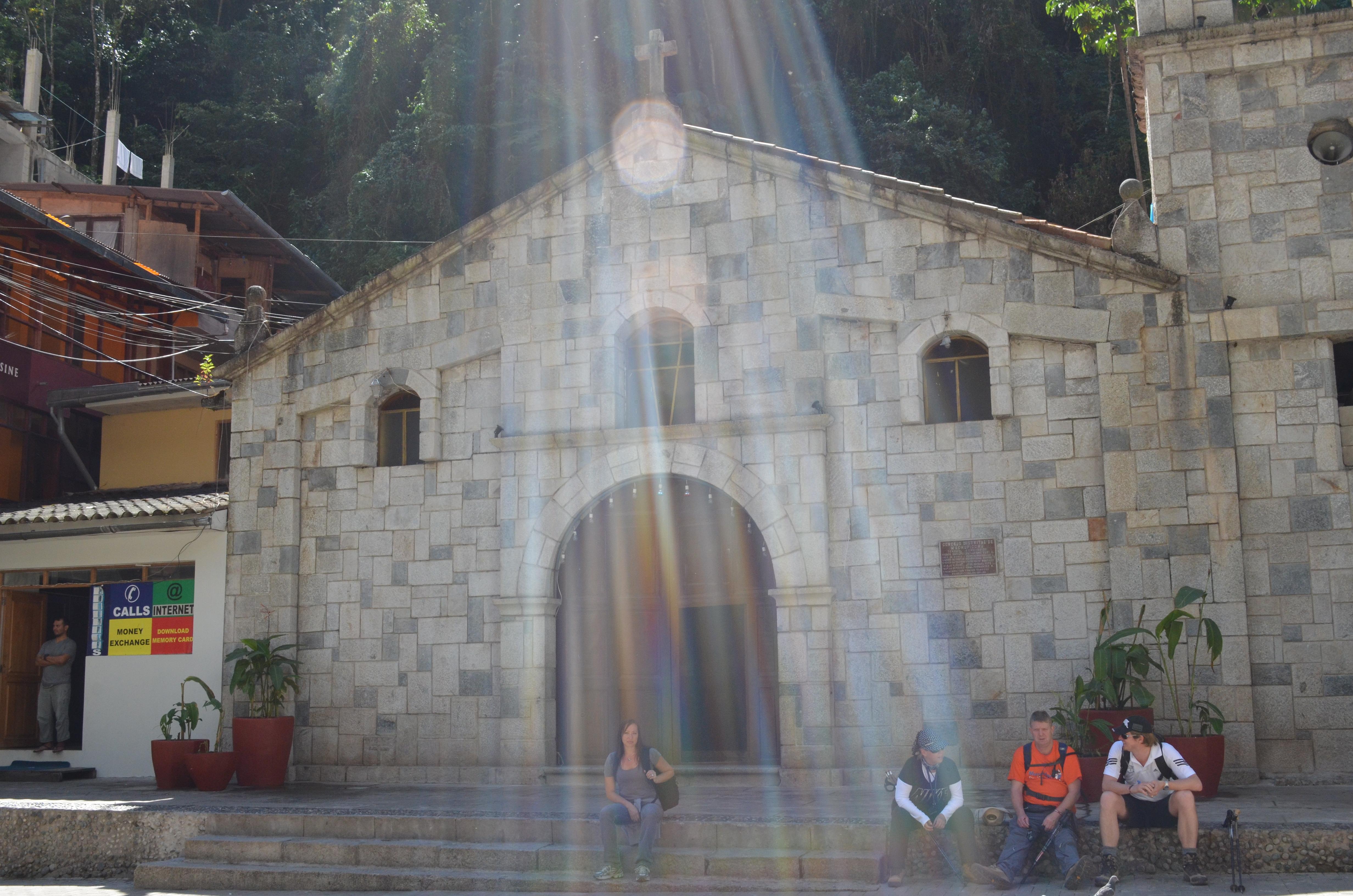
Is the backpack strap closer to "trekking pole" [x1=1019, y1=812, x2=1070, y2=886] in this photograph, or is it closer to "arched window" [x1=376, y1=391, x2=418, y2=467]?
"trekking pole" [x1=1019, y1=812, x2=1070, y2=886]

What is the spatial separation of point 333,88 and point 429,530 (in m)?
19.1

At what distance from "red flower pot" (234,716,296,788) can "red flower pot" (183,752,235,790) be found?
150mm

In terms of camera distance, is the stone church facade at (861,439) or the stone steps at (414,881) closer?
the stone steps at (414,881)

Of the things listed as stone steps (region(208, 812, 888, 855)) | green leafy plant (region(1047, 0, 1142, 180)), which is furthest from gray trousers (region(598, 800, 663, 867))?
green leafy plant (region(1047, 0, 1142, 180))

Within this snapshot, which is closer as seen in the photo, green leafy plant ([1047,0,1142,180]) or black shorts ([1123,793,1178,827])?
black shorts ([1123,793,1178,827])

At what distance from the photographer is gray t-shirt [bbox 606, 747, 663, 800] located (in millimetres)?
9875

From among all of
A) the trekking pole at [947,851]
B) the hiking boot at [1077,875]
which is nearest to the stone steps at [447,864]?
the trekking pole at [947,851]

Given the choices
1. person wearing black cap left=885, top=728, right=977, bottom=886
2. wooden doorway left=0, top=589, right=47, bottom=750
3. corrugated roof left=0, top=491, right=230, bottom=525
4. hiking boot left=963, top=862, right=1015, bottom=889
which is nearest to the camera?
hiking boot left=963, top=862, right=1015, bottom=889

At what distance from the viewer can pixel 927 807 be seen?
29.6 ft

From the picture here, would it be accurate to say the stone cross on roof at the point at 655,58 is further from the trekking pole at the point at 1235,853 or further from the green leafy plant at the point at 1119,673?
the trekking pole at the point at 1235,853

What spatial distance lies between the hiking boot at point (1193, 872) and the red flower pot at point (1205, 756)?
1782 mm

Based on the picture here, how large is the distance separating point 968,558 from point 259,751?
7.87m

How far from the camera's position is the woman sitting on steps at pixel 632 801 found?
966 cm

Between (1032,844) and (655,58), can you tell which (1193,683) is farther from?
(655,58)
